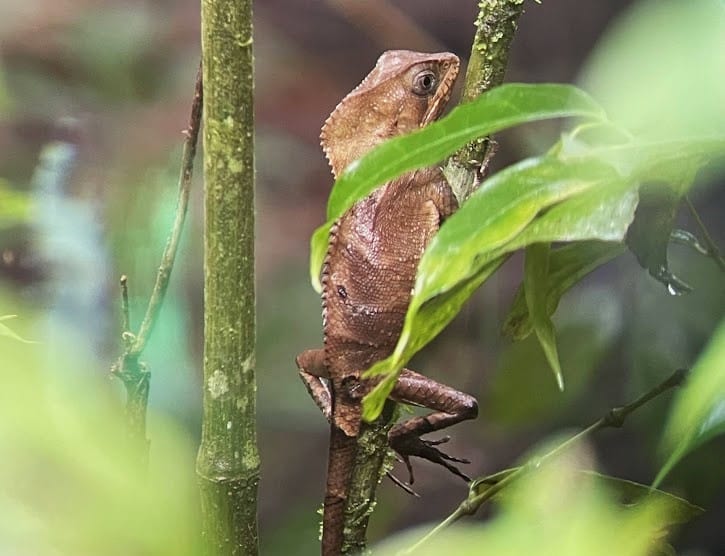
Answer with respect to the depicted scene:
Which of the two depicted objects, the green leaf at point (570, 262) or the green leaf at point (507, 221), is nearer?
the green leaf at point (507, 221)

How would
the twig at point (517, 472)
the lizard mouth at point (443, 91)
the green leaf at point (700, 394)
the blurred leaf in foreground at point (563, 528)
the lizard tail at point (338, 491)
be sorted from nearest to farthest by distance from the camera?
the green leaf at point (700, 394) → the blurred leaf in foreground at point (563, 528) → the twig at point (517, 472) → the lizard tail at point (338, 491) → the lizard mouth at point (443, 91)

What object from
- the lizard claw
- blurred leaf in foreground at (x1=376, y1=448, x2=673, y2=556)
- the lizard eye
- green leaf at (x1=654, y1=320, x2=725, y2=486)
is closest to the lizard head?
the lizard eye

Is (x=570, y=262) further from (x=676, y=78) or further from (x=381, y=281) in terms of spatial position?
(x=381, y=281)

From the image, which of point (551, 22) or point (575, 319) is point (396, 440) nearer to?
point (575, 319)

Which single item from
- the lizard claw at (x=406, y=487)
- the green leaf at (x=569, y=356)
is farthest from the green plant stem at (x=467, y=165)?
the green leaf at (x=569, y=356)

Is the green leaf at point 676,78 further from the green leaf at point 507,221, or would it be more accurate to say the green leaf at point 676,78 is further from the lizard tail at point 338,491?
the lizard tail at point 338,491

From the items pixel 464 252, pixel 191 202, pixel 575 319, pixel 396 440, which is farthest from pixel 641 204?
pixel 191 202

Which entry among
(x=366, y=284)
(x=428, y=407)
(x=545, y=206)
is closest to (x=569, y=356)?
(x=428, y=407)
